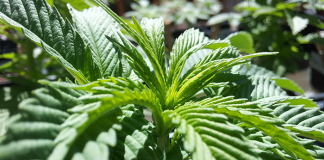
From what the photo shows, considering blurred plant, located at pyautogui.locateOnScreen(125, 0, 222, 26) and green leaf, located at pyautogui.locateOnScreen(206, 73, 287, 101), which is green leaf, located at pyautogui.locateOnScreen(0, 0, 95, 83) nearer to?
green leaf, located at pyautogui.locateOnScreen(206, 73, 287, 101)

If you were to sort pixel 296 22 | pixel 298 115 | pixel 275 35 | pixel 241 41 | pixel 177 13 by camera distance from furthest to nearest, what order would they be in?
1. pixel 177 13
2. pixel 275 35
3. pixel 296 22
4. pixel 241 41
5. pixel 298 115

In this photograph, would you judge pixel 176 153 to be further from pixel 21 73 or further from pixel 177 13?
pixel 177 13

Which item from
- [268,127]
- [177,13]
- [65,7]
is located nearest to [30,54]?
[65,7]

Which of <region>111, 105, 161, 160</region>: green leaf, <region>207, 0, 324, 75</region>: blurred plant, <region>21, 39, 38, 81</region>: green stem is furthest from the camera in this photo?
<region>207, 0, 324, 75</region>: blurred plant

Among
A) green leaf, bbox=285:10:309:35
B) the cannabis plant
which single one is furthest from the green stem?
green leaf, bbox=285:10:309:35

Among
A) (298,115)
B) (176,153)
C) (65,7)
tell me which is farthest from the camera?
(65,7)

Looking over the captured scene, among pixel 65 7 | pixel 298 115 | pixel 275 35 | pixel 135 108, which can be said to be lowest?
pixel 298 115

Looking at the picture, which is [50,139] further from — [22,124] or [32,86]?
[32,86]

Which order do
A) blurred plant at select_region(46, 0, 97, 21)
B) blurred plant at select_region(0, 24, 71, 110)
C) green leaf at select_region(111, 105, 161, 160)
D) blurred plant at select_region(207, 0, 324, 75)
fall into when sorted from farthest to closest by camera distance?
blurred plant at select_region(207, 0, 324, 75)
blurred plant at select_region(46, 0, 97, 21)
blurred plant at select_region(0, 24, 71, 110)
green leaf at select_region(111, 105, 161, 160)

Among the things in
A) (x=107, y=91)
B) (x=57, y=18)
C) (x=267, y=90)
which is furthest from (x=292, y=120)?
(x=57, y=18)
